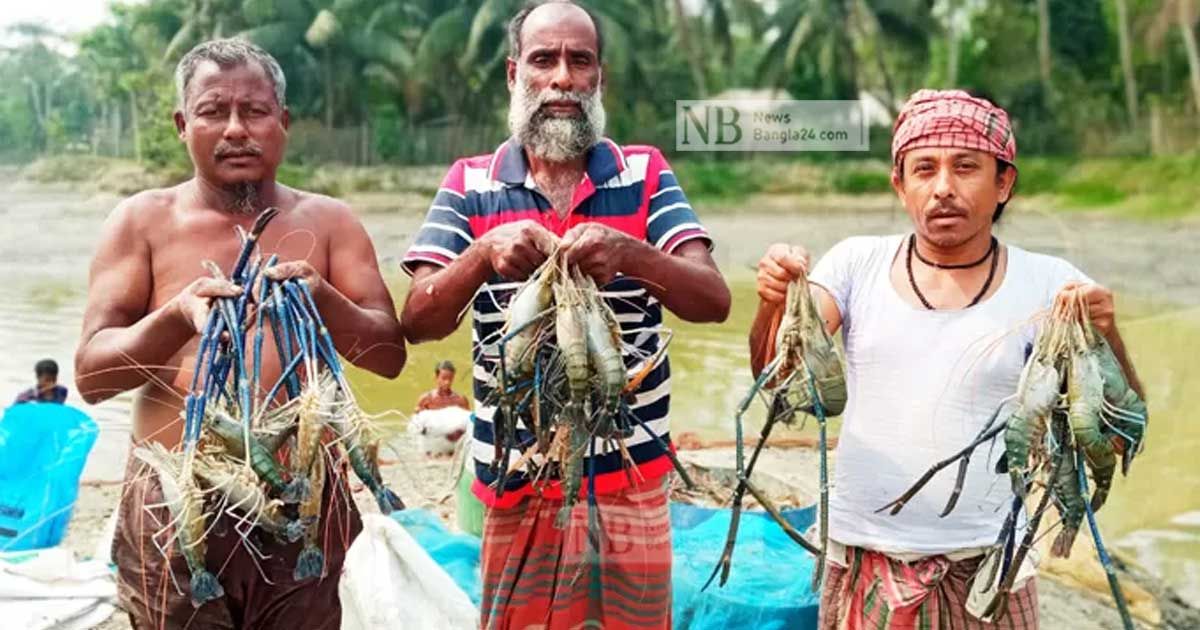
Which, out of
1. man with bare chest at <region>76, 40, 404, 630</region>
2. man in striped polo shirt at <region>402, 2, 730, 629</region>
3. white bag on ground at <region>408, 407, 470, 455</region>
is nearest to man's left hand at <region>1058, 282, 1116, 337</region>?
man in striped polo shirt at <region>402, 2, 730, 629</region>

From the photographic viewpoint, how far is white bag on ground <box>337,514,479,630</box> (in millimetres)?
4125

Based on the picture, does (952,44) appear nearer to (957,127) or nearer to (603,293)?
(957,127)

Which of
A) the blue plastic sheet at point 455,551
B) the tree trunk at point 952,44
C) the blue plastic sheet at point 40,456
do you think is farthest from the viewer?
the tree trunk at point 952,44

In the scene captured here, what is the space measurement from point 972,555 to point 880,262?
28.0 inches

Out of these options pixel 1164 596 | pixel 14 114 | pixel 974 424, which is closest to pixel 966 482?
pixel 974 424

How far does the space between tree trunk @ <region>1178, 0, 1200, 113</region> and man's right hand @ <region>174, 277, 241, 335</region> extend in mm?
31388

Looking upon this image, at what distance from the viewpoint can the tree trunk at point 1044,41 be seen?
32031 mm

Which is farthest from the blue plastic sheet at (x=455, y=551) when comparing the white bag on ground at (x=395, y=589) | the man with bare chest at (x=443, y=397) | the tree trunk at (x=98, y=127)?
the tree trunk at (x=98, y=127)

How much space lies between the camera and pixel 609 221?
2900 millimetres

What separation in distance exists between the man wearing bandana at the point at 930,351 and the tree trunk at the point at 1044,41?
103ft

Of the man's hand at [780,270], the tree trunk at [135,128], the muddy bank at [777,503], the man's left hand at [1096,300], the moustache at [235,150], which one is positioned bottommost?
the muddy bank at [777,503]

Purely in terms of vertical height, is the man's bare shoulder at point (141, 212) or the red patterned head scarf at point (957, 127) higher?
the red patterned head scarf at point (957, 127)


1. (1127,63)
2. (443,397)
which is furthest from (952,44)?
(443,397)

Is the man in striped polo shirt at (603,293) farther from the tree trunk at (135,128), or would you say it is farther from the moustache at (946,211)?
the tree trunk at (135,128)
